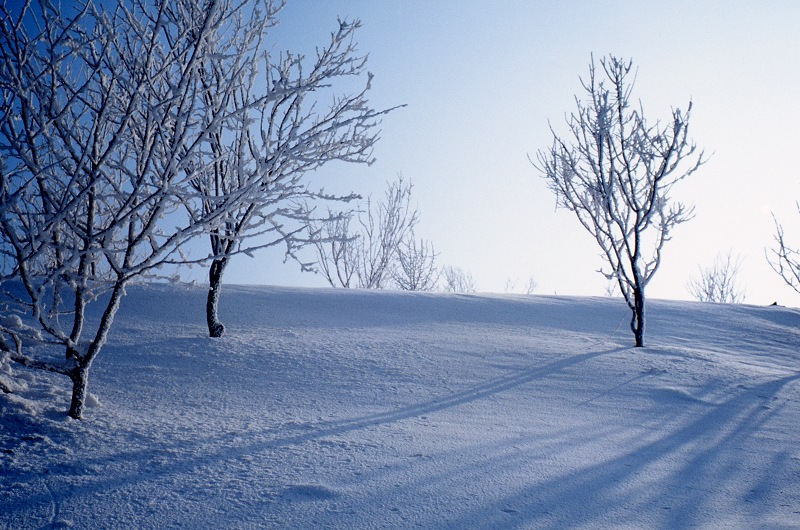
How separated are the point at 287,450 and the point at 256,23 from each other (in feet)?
13.5

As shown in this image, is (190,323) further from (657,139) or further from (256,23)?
(657,139)

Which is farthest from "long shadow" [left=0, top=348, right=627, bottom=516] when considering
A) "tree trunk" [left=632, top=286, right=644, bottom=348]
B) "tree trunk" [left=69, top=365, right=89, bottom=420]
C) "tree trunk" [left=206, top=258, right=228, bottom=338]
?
"tree trunk" [left=632, top=286, right=644, bottom=348]

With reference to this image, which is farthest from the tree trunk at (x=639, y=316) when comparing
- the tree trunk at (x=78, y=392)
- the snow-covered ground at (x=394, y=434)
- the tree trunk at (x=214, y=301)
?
the tree trunk at (x=78, y=392)

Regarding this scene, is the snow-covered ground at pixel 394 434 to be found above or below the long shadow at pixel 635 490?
above

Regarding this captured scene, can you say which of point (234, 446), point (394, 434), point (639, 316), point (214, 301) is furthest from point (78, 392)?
point (639, 316)

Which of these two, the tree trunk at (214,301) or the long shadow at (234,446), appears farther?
the tree trunk at (214,301)

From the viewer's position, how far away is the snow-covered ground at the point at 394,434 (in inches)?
75.2

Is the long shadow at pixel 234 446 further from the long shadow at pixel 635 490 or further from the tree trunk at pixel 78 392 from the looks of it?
the long shadow at pixel 635 490

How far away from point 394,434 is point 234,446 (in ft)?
2.94

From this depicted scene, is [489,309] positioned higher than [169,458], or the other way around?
[489,309]

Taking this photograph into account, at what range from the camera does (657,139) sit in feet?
19.8

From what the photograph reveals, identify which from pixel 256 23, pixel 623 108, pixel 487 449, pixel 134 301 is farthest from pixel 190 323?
pixel 623 108

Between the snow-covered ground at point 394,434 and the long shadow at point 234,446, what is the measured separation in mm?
12

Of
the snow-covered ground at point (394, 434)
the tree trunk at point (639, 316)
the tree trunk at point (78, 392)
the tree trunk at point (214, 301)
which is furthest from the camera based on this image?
the tree trunk at point (639, 316)
